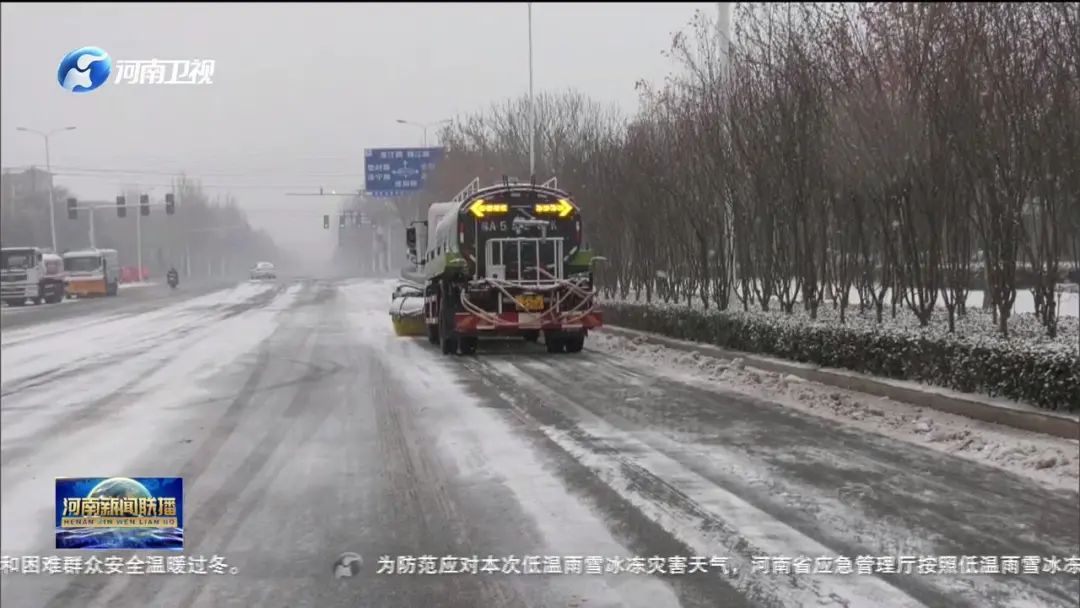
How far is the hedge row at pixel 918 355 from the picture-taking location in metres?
7.68

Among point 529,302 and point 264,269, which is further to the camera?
point 264,269

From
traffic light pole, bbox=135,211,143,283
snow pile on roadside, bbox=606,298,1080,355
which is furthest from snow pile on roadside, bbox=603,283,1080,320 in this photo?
traffic light pole, bbox=135,211,143,283

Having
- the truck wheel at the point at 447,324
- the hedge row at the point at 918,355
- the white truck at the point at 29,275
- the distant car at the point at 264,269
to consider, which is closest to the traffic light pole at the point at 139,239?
the white truck at the point at 29,275

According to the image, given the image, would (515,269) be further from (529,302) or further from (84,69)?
(84,69)

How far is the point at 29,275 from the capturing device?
9.81m

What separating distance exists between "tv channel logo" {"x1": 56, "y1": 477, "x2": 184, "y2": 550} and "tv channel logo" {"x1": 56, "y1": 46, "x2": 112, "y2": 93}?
1818 mm

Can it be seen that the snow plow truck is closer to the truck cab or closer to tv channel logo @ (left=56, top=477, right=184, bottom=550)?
the truck cab

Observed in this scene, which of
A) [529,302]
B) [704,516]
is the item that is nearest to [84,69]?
[704,516]

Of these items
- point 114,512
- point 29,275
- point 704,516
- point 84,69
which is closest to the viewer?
point 114,512

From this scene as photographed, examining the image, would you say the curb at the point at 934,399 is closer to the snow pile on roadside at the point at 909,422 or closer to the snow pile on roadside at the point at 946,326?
the snow pile on roadside at the point at 909,422

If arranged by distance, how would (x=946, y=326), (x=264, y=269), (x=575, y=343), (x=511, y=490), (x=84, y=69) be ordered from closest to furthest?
(x=84, y=69)
(x=511, y=490)
(x=946, y=326)
(x=575, y=343)
(x=264, y=269)

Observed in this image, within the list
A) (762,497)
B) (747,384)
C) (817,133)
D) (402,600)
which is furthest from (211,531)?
(817,133)

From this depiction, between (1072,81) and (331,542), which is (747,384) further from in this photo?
(331,542)

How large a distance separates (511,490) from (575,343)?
9.92m
